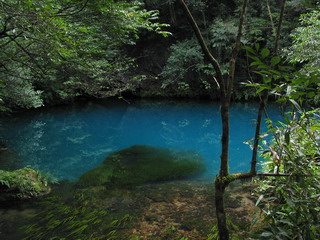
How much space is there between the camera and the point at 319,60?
552 cm

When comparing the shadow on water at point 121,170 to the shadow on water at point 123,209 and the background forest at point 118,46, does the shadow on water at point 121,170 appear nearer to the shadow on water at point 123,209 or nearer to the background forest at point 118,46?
the shadow on water at point 123,209

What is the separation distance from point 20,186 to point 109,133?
660 centimetres

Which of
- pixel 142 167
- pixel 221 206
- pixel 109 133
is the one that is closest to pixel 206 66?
pixel 142 167

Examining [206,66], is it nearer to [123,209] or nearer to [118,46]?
[118,46]

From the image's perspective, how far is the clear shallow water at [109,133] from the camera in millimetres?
7402

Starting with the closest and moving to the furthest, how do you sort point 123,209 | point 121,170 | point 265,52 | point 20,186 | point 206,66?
point 265,52 < point 123,209 < point 20,186 < point 121,170 < point 206,66

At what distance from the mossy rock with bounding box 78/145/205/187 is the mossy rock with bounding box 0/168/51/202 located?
94 cm

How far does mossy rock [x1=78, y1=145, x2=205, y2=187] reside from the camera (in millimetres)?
5660

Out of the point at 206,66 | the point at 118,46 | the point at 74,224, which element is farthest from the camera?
the point at 118,46

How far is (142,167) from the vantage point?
6504 mm

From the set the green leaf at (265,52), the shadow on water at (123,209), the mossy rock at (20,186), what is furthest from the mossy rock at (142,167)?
the green leaf at (265,52)

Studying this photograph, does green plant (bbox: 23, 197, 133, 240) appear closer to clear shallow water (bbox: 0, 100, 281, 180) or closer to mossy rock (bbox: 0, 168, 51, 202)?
mossy rock (bbox: 0, 168, 51, 202)

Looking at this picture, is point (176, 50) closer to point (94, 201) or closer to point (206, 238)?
point (94, 201)

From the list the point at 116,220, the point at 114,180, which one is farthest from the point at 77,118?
the point at 116,220
